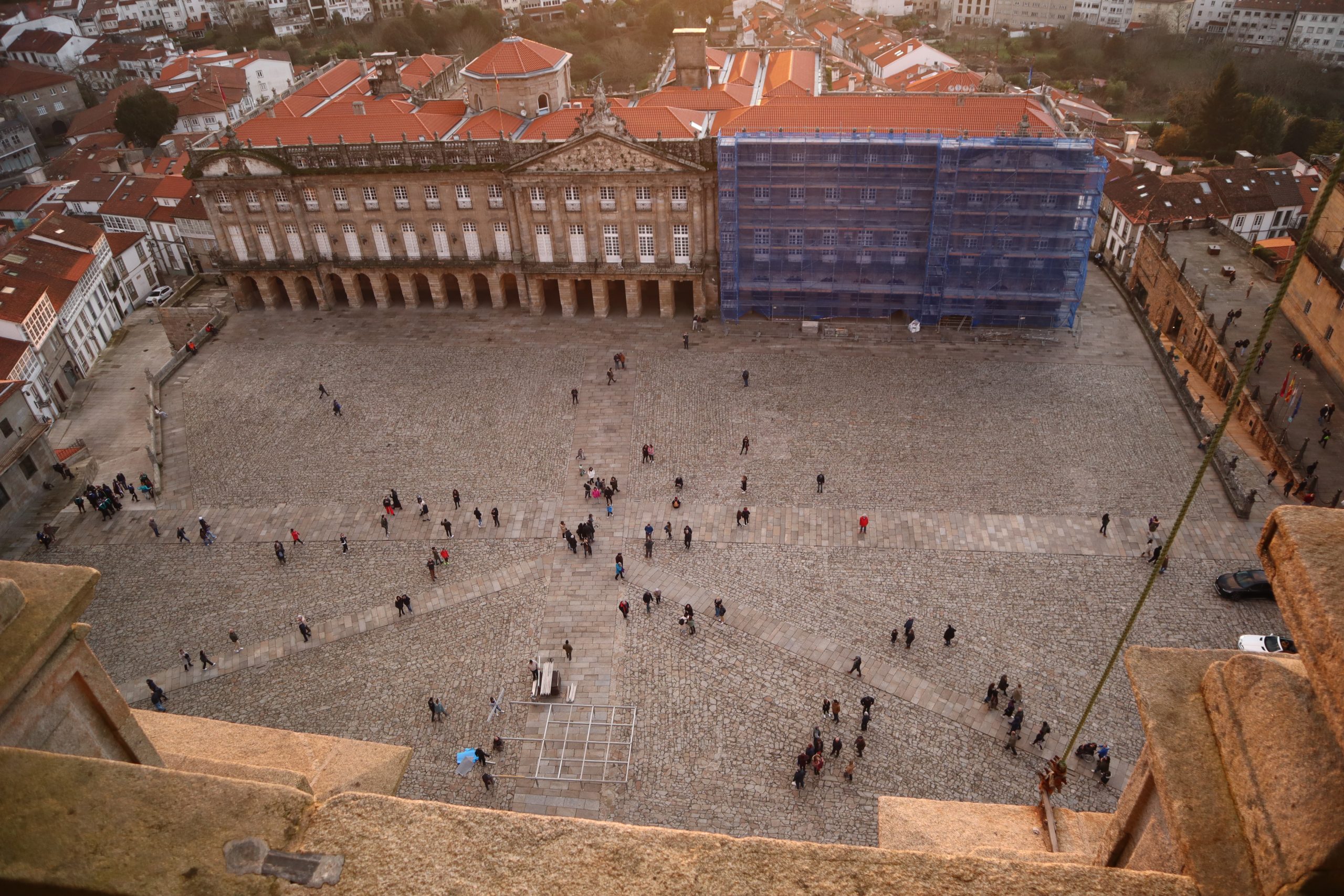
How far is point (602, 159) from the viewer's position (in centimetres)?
4097

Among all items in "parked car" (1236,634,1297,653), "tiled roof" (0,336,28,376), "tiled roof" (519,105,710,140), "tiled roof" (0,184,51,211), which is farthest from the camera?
"tiled roof" (0,184,51,211)

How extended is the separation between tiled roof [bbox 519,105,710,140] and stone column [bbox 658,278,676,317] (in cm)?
678

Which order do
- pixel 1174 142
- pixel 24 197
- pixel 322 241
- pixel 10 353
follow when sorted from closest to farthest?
pixel 10 353 → pixel 322 241 → pixel 24 197 → pixel 1174 142

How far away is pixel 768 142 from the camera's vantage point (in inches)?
1533

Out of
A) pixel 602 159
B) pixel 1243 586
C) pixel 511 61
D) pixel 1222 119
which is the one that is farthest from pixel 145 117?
pixel 1222 119

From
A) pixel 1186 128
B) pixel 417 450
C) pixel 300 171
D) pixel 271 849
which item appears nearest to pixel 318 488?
pixel 417 450

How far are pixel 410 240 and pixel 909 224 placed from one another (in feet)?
80.8

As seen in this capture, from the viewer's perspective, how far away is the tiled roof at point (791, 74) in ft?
159

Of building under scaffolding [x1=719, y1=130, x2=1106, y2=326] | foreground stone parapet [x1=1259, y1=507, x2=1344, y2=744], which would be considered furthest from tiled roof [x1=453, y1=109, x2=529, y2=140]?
foreground stone parapet [x1=1259, y1=507, x2=1344, y2=744]

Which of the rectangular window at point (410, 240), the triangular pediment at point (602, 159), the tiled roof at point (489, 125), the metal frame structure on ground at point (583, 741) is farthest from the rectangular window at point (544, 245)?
the metal frame structure on ground at point (583, 741)

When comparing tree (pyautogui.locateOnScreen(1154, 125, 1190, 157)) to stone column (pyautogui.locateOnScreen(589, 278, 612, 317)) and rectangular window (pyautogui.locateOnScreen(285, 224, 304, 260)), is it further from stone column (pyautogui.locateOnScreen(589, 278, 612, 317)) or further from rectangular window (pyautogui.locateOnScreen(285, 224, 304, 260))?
rectangular window (pyautogui.locateOnScreen(285, 224, 304, 260))

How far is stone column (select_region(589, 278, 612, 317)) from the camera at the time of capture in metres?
44.5

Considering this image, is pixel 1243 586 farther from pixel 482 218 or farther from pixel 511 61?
pixel 511 61

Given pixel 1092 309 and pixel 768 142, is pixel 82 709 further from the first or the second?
pixel 1092 309
